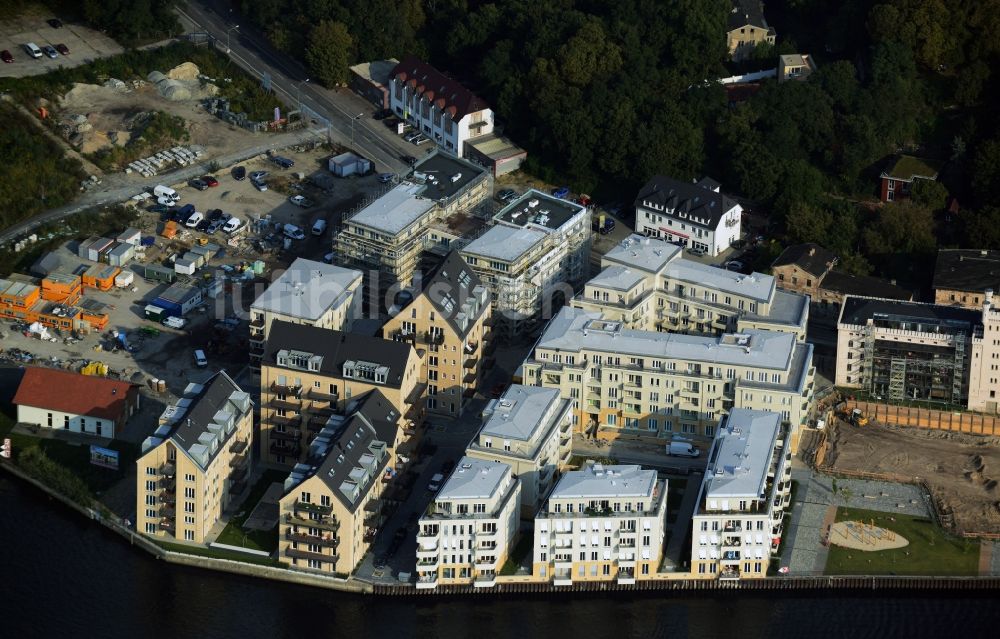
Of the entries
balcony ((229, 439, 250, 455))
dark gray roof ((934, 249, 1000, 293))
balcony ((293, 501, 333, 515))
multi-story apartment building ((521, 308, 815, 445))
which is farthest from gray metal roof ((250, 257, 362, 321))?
dark gray roof ((934, 249, 1000, 293))

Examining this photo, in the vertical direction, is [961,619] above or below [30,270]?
below

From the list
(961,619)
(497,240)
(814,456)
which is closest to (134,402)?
(497,240)

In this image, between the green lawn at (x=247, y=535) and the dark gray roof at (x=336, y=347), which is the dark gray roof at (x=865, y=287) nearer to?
the dark gray roof at (x=336, y=347)

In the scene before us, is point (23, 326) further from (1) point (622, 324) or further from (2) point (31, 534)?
(1) point (622, 324)

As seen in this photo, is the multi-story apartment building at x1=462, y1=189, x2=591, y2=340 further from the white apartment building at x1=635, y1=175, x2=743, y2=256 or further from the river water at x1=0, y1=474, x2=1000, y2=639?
the river water at x1=0, y1=474, x2=1000, y2=639

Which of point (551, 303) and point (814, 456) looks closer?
point (814, 456)

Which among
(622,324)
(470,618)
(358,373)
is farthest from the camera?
(622,324)

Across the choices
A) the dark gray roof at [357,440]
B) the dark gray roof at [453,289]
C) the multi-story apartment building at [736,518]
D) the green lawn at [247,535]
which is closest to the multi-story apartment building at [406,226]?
the dark gray roof at [453,289]
